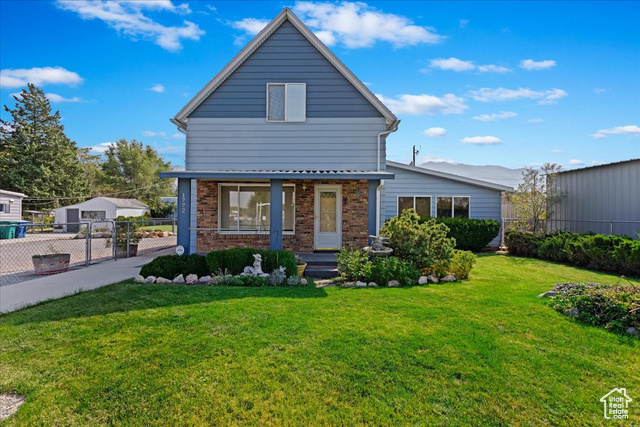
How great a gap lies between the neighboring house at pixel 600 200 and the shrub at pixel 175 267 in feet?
42.4

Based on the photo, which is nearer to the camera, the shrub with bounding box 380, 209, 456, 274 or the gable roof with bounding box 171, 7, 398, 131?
the shrub with bounding box 380, 209, 456, 274

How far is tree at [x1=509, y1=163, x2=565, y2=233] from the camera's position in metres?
14.8

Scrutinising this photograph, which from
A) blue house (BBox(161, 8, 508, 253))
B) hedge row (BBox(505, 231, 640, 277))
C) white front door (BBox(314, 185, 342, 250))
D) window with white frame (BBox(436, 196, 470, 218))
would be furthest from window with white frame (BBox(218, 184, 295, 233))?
hedge row (BBox(505, 231, 640, 277))

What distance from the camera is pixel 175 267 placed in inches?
336

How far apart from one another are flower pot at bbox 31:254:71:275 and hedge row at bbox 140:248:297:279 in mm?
3623

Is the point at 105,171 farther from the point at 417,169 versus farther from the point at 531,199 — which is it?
the point at 531,199

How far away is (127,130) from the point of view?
1908 inches

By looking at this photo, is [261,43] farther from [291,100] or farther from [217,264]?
[217,264]

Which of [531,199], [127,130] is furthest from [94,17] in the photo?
[127,130]

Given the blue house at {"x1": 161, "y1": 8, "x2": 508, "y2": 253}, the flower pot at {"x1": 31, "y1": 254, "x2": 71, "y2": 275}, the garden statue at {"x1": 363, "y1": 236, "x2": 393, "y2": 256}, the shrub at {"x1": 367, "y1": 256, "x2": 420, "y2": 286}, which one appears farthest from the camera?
the blue house at {"x1": 161, "y1": 8, "x2": 508, "y2": 253}

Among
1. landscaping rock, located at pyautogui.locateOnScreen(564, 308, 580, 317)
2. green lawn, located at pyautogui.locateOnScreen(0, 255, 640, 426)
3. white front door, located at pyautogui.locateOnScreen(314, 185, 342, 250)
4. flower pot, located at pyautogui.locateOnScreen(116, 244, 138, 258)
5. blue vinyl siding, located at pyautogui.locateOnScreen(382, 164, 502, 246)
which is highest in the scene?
blue vinyl siding, located at pyautogui.locateOnScreen(382, 164, 502, 246)

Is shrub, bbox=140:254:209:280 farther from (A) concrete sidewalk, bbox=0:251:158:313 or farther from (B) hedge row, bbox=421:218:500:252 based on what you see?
(B) hedge row, bbox=421:218:500:252

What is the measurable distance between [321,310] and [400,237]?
394 cm

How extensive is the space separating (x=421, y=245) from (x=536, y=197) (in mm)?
9025
